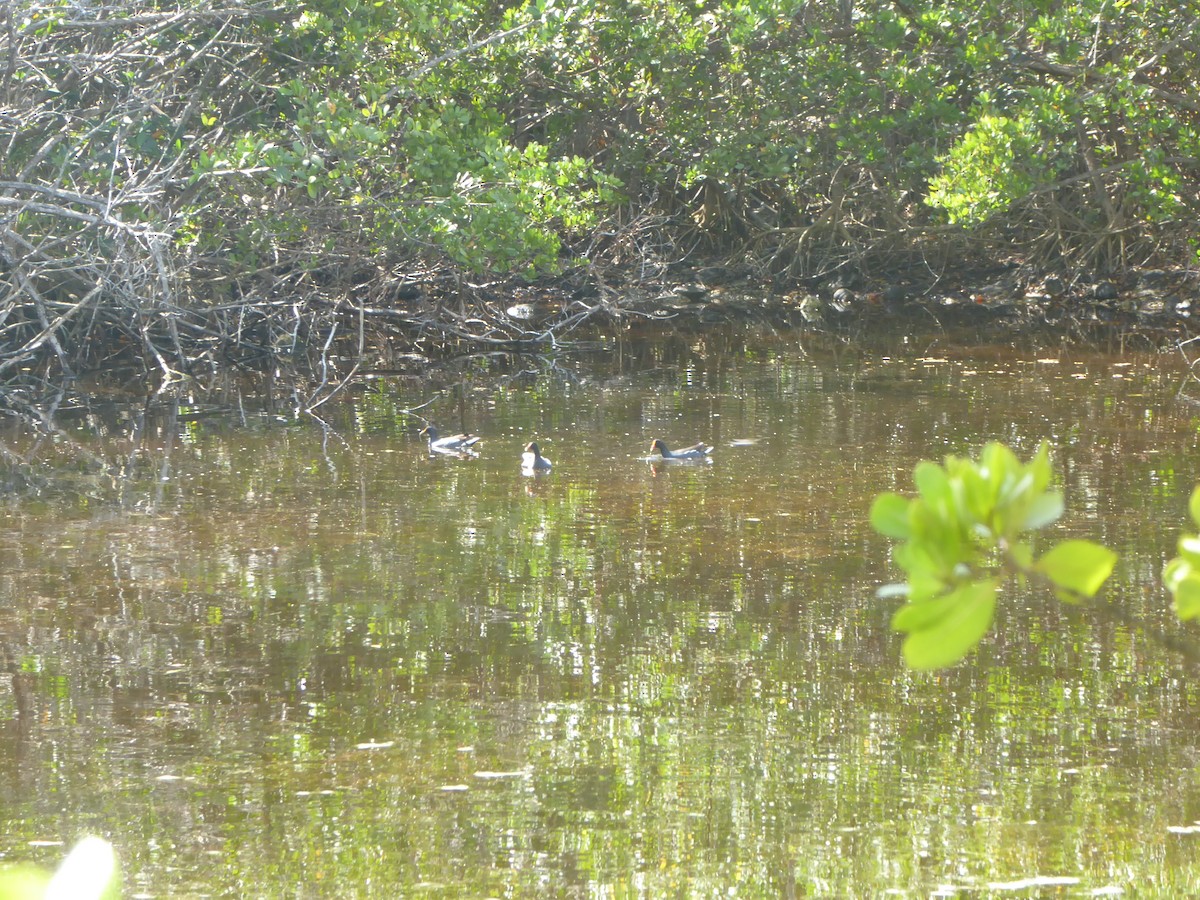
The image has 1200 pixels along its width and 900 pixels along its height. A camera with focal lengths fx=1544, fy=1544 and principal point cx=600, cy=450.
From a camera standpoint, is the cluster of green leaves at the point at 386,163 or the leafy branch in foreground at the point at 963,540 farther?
the cluster of green leaves at the point at 386,163

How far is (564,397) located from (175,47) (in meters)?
4.07

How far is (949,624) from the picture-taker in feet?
4.37

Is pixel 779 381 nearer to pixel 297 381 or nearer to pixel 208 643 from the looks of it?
pixel 297 381

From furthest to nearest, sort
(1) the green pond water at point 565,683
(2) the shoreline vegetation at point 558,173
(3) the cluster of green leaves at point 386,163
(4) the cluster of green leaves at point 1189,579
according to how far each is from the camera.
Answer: (2) the shoreline vegetation at point 558,173, (3) the cluster of green leaves at point 386,163, (1) the green pond water at point 565,683, (4) the cluster of green leaves at point 1189,579

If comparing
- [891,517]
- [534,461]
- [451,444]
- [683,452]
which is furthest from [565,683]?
[451,444]

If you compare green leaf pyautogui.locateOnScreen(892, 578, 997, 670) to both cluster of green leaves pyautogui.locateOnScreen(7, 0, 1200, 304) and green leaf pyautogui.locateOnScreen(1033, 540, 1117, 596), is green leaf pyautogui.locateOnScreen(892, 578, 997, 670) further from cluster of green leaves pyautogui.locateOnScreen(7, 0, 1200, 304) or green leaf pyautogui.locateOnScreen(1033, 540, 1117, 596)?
A: cluster of green leaves pyautogui.locateOnScreen(7, 0, 1200, 304)

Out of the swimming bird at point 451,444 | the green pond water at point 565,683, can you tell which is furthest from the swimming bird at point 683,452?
the swimming bird at point 451,444

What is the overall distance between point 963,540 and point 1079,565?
0.10 metres

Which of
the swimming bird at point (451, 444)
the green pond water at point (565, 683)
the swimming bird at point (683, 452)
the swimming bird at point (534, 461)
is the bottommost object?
the green pond water at point (565, 683)

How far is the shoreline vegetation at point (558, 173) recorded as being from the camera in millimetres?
11102

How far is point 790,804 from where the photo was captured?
170 inches

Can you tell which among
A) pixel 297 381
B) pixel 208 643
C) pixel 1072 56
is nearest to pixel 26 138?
pixel 297 381

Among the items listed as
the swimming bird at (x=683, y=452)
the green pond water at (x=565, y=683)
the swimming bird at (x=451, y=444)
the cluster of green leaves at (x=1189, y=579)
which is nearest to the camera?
the cluster of green leaves at (x=1189, y=579)

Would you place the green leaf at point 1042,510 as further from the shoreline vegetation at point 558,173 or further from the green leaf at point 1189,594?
the shoreline vegetation at point 558,173
